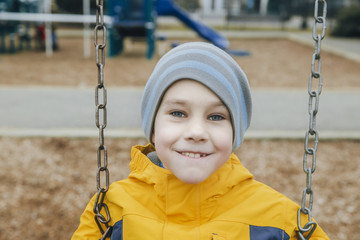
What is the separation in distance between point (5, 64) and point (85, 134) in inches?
224

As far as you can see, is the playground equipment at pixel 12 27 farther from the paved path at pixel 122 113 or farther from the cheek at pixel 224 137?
the cheek at pixel 224 137

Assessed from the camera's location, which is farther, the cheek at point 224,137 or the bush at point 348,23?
the bush at point 348,23

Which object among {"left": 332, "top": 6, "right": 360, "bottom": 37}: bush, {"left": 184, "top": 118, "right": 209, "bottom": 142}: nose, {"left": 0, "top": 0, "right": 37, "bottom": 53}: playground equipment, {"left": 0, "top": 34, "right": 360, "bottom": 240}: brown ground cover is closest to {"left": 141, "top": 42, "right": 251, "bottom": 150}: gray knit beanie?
{"left": 184, "top": 118, "right": 209, "bottom": 142}: nose

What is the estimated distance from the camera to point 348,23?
17094 mm

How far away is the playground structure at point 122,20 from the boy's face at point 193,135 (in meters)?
8.54

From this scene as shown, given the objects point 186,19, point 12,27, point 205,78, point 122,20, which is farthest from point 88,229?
point 12,27

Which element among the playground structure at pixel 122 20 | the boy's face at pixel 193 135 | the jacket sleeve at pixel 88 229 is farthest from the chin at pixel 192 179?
the playground structure at pixel 122 20

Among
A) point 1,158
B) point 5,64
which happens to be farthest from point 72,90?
point 5,64

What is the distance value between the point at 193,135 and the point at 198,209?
0.90ft

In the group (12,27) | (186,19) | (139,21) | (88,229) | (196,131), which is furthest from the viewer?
(186,19)

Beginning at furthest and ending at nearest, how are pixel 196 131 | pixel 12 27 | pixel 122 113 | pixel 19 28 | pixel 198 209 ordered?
pixel 19 28 < pixel 12 27 < pixel 122 113 < pixel 198 209 < pixel 196 131

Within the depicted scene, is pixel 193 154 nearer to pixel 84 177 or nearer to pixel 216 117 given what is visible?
pixel 216 117

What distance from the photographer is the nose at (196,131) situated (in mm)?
1393

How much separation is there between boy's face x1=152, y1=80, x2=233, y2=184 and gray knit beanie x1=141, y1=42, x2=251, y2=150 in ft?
0.09
